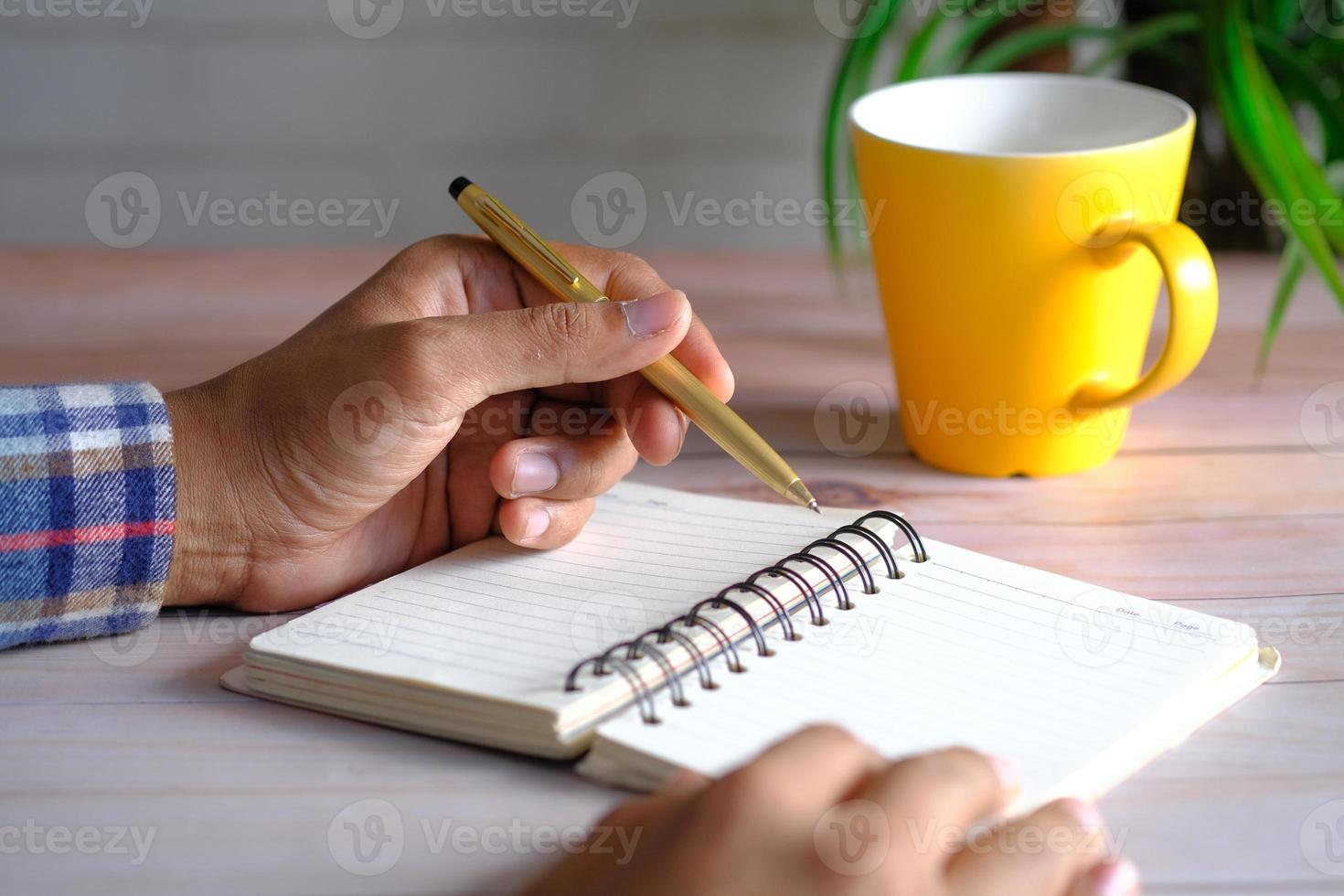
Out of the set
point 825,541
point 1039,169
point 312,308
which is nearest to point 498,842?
point 825,541

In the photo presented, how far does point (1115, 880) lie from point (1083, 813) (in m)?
0.03

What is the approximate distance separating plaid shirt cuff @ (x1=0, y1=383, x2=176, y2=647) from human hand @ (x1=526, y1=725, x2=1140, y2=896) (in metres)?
0.30

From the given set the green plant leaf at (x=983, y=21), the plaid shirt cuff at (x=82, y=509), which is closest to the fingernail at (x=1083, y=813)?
the plaid shirt cuff at (x=82, y=509)

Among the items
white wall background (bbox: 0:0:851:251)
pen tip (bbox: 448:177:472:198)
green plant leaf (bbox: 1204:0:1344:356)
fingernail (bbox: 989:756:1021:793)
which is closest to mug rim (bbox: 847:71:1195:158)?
green plant leaf (bbox: 1204:0:1344:356)

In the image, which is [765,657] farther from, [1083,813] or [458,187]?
[458,187]

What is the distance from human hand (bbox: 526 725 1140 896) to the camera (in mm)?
382

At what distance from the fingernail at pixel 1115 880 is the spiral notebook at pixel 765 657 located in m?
0.04

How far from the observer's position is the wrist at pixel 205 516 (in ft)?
2.08

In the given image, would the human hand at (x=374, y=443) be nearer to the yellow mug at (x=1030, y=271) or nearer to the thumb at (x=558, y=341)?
the thumb at (x=558, y=341)

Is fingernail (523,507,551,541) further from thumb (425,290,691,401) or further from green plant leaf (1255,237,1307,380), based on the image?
green plant leaf (1255,237,1307,380)

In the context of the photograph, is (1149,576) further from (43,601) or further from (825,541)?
(43,601)

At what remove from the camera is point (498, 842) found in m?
0.47

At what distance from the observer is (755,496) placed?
80 cm

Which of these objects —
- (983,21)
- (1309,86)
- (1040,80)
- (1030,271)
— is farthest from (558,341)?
(1309,86)
